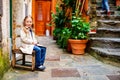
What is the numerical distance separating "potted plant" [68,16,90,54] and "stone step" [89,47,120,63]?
1.04ft

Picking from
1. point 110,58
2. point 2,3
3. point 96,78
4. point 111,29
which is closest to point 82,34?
point 111,29

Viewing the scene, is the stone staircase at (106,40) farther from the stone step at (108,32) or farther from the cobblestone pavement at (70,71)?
the cobblestone pavement at (70,71)

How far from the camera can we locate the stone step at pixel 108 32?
712 cm

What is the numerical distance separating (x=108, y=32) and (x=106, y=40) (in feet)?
1.82

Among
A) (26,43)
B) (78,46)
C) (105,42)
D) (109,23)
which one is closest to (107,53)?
(105,42)

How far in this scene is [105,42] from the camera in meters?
6.71

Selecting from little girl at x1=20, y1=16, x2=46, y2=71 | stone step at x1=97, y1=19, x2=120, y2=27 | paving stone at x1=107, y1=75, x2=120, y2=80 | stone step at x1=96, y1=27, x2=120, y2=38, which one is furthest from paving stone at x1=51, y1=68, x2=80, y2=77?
stone step at x1=97, y1=19, x2=120, y2=27

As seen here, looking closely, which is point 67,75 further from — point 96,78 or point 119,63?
point 119,63

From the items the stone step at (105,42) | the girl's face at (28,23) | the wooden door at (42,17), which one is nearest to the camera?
the girl's face at (28,23)

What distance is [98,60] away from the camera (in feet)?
20.1

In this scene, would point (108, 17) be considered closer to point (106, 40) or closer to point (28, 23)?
point (106, 40)

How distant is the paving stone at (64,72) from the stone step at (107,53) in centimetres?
108

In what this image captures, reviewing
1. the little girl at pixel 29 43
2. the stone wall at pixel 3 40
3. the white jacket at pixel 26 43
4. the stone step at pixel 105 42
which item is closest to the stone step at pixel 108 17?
the stone step at pixel 105 42

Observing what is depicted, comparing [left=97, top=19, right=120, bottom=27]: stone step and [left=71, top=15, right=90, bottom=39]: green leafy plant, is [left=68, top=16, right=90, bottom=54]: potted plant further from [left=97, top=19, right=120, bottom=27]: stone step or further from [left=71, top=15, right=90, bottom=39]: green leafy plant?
[left=97, top=19, right=120, bottom=27]: stone step
